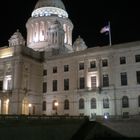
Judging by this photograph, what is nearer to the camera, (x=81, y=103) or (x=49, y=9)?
(x=81, y=103)

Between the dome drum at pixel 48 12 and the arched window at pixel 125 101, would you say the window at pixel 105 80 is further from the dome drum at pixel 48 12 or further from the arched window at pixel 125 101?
the dome drum at pixel 48 12

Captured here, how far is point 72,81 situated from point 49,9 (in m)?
32.7

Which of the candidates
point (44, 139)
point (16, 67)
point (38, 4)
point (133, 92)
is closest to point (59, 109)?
point (16, 67)

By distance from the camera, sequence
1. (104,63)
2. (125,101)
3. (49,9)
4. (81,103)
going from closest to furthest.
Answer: (125,101) → (104,63) → (81,103) → (49,9)

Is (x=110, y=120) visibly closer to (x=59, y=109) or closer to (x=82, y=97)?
(x=82, y=97)

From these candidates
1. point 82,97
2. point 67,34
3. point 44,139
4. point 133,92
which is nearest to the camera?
point 44,139

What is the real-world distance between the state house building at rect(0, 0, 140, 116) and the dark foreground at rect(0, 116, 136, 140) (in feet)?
38.7

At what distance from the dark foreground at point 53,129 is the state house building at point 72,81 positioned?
11798 millimetres

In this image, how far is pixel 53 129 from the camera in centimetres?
3750

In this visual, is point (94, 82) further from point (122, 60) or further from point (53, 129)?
point (53, 129)

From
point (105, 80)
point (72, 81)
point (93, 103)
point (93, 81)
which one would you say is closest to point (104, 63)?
point (105, 80)

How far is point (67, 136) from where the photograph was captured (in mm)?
39781

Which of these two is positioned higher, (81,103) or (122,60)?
(122,60)

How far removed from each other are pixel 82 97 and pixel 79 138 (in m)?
20.3
